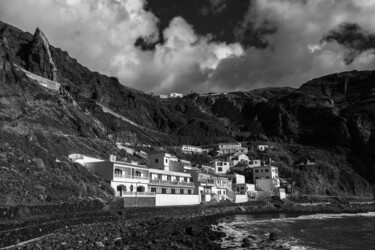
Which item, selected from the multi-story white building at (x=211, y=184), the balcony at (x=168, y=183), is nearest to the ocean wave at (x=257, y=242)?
the balcony at (x=168, y=183)

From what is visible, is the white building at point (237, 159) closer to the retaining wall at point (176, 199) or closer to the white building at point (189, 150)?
the white building at point (189, 150)

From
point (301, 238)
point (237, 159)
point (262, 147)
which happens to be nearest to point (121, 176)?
point (301, 238)

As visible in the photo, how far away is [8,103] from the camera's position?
8494 centimetres

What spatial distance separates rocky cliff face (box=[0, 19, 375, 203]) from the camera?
43312mm

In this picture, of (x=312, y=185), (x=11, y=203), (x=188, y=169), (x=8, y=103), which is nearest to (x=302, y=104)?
(x=312, y=185)

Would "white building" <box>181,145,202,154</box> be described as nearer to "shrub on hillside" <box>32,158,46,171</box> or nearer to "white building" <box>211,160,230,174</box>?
"white building" <box>211,160,230,174</box>

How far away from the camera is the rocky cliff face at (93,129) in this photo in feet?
142

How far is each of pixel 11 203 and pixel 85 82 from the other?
148 m

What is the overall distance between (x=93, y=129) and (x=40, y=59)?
54.6m

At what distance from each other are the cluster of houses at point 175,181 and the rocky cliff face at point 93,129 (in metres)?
4.61

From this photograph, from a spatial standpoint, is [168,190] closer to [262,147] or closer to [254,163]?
[254,163]

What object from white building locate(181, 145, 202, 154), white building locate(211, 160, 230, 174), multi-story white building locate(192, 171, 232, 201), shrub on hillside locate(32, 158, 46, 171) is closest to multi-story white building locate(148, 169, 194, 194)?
multi-story white building locate(192, 171, 232, 201)

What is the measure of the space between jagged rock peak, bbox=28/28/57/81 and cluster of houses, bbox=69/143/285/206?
8029cm

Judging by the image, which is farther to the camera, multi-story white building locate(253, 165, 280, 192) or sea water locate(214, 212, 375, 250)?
multi-story white building locate(253, 165, 280, 192)
